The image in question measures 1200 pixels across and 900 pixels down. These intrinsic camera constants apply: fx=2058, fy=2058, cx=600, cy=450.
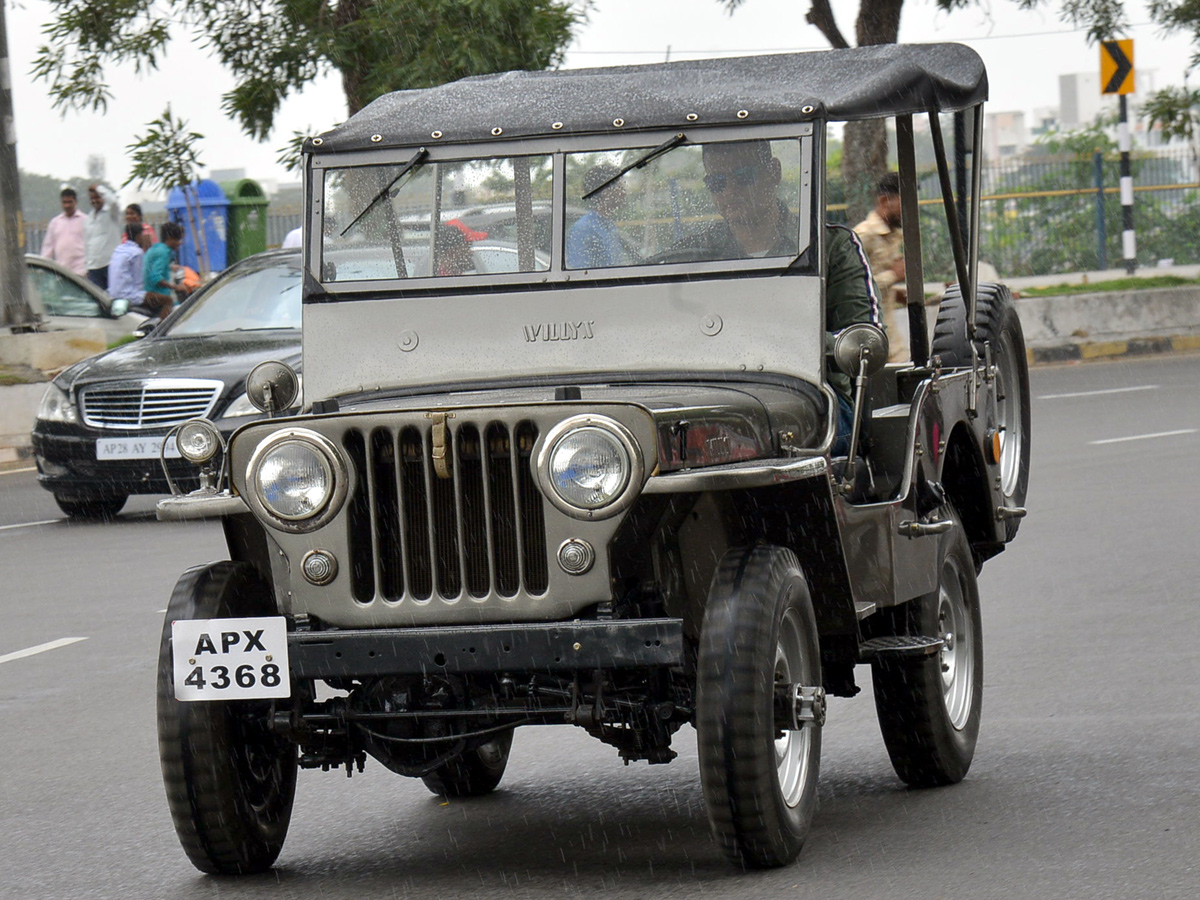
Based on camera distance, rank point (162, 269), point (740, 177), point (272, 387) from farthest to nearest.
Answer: point (162, 269), point (272, 387), point (740, 177)

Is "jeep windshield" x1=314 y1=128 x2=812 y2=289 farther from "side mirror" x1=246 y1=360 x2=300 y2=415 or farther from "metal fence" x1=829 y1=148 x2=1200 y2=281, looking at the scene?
"metal fence" x1=829 y1=148 x2=1200 y2=281

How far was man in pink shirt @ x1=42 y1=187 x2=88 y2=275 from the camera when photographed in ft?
77.4

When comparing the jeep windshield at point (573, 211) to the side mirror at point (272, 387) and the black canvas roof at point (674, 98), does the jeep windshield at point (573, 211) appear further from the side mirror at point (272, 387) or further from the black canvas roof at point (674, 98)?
the side mirror at point (272, 387)

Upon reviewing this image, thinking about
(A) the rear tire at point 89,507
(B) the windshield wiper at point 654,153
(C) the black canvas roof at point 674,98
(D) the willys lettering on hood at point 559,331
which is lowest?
(A) the rear tire at point 89,507

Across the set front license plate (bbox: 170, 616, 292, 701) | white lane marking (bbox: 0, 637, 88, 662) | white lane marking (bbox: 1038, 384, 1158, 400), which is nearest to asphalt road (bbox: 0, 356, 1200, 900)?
white lane marking (bbox: 0, 637, 88, 662)

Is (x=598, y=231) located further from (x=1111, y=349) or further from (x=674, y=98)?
(x=1111, y=349)

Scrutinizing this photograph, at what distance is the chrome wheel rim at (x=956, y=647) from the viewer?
6.15m

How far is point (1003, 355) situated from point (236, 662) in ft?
12.5

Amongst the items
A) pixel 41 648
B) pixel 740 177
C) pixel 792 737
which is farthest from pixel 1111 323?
pixel 792 737

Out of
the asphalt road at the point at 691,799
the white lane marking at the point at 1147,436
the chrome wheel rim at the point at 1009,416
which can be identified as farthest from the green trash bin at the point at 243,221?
the chrome wheel rim at the point at 1009,416

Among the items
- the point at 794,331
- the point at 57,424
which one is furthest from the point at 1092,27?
the point at 794,331

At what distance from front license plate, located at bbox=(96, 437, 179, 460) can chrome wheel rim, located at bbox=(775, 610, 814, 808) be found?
28.6ft

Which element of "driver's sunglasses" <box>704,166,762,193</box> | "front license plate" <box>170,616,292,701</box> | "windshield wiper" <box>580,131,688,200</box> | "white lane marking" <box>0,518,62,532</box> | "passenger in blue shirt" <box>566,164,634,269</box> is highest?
"windshield wiper" <box>580,131,688,200</box>

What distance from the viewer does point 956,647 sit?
6250mm
